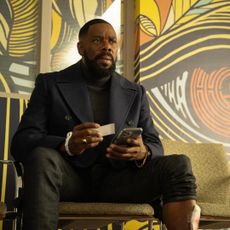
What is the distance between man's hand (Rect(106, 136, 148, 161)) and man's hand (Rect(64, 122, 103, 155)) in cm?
12

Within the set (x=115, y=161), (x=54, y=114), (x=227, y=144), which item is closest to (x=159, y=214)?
(x=115, y=161)

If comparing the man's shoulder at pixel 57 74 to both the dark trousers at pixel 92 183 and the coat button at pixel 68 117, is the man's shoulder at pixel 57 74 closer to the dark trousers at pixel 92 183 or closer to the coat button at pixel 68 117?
the coat button at pixel 68 117

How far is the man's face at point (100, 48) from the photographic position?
2402mm

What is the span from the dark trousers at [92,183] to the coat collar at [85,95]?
0.89ft

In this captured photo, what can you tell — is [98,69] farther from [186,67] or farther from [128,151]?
[186,67]

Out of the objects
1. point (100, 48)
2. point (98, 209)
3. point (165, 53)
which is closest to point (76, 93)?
point (100, 48)

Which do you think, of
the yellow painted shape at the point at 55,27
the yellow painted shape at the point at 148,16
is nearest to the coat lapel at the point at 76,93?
the yellow painted shape at the point at 55,27

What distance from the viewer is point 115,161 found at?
6.78 feet

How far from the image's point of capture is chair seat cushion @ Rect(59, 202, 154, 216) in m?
1.99

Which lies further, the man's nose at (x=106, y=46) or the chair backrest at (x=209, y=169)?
the chair backrest at (x=209, y=169)

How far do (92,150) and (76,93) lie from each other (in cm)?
34

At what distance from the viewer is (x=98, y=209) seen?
2012 mm

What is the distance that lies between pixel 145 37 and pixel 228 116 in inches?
41.5

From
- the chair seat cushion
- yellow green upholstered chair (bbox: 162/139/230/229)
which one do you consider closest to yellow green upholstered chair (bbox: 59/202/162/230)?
the chair seat cushion
